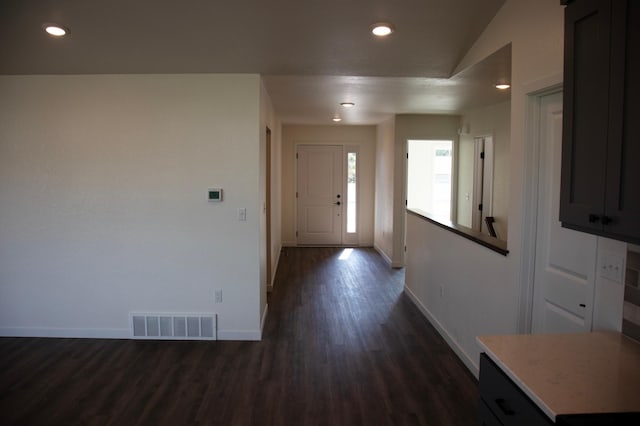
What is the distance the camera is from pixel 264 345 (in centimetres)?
363

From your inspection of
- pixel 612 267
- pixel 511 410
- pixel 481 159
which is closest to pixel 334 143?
pixel 481 159

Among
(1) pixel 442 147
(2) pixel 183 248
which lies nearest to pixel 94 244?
(2) pixel 183 248

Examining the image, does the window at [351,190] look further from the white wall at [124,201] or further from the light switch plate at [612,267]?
the light switch plate at [612,267]

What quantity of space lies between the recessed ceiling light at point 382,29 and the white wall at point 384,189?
354 cm

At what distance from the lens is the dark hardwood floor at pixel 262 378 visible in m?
2.58

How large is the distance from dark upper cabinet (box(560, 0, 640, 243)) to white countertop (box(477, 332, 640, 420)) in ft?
1.50

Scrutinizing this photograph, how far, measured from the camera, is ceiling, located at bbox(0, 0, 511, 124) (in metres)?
2.65

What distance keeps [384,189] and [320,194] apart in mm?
1503

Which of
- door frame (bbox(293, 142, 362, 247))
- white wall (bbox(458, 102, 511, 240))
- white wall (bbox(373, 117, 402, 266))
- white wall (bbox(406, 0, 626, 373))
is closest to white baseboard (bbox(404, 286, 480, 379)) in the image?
white wall (bbox(406, 0, 626, 373))

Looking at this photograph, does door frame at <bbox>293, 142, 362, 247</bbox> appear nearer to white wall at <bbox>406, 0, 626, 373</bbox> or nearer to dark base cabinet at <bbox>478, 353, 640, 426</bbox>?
white wall at <bbox>406, 0, 626, 373</bbox>

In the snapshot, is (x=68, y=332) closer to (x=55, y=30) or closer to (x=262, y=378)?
(x=262, y=378)

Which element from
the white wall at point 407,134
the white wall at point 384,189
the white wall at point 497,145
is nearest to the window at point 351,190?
the white wall at point 384,189

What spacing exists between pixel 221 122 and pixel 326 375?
2285 millimetres

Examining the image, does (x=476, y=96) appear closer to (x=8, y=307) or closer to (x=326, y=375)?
(x=326, y=375)
